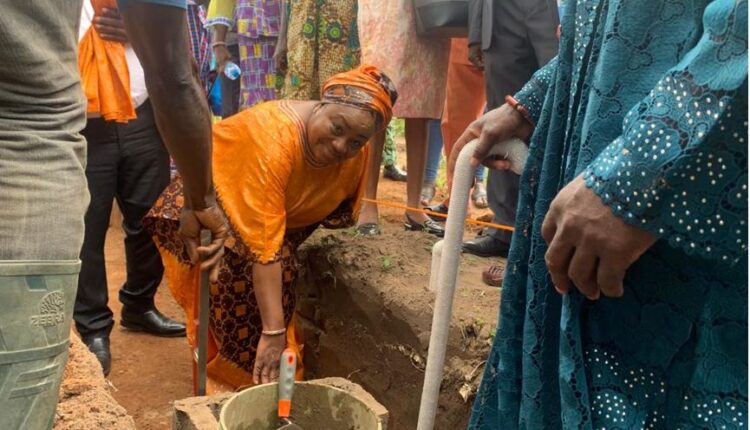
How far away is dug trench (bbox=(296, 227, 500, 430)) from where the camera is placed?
2904 mm

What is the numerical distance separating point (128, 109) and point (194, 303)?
0.85 meters

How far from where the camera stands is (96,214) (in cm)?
335

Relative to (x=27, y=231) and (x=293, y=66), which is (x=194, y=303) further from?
(x=27, y=231)

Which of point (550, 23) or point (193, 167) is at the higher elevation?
point (550, 23)

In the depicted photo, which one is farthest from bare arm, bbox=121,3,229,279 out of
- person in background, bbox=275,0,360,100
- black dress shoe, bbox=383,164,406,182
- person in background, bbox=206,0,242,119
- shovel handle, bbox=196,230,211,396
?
black dress shoe, bbox=383,164,406,182

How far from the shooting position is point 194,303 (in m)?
3.27

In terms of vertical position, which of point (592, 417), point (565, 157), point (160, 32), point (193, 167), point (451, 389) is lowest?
point (451, 389)

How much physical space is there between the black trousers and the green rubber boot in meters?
2.02

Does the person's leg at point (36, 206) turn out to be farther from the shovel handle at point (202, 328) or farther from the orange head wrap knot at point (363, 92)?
the orange head wrap knot at point (363, 92)

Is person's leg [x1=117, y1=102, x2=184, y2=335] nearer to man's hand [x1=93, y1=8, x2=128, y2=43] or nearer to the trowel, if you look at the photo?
man's hand [x1=93, y1=8, x2=128, y2=43]

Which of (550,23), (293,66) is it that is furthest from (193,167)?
(293,66)

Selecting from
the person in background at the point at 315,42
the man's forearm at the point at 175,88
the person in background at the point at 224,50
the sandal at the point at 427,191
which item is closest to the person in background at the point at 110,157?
the person in background at the point at 315,42

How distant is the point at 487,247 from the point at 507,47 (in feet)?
3.15

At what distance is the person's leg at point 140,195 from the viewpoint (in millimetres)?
3430
